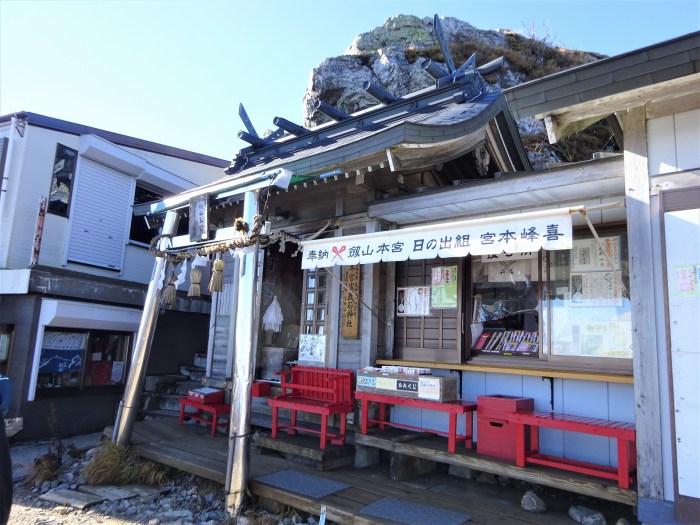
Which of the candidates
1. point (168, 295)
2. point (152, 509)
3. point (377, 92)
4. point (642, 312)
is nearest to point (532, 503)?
point (642, 312)

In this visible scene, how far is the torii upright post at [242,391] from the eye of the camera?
4.96 m

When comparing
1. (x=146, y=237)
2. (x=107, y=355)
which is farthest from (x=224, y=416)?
(x=146, y=237)

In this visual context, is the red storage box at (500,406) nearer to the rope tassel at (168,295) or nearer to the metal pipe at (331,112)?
the rope tassel at (168,295)

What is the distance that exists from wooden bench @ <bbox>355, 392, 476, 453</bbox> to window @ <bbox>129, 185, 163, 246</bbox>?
8.15m

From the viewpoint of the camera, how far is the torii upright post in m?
4.96

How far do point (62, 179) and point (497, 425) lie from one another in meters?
9.76

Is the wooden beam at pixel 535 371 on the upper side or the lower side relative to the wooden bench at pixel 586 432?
upper

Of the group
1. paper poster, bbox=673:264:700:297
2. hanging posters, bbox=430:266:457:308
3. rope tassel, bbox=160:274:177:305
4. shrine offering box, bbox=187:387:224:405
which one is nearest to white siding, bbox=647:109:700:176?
paper poster, bbox=673:264:700:297

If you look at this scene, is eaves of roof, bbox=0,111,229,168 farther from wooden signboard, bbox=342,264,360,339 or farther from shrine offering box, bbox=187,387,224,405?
wooden signboard, bbox=342,264,360,339

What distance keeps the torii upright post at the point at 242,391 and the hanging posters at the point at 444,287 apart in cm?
250

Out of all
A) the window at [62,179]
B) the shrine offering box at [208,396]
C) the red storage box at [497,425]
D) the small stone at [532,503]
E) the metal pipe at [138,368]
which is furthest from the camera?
the window at [62,179]

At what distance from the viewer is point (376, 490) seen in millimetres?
5016

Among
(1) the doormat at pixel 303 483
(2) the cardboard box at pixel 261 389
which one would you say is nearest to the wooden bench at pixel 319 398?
(1) the doormat at pixel 303 483

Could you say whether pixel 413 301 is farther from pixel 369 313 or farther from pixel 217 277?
pixel 217 277
